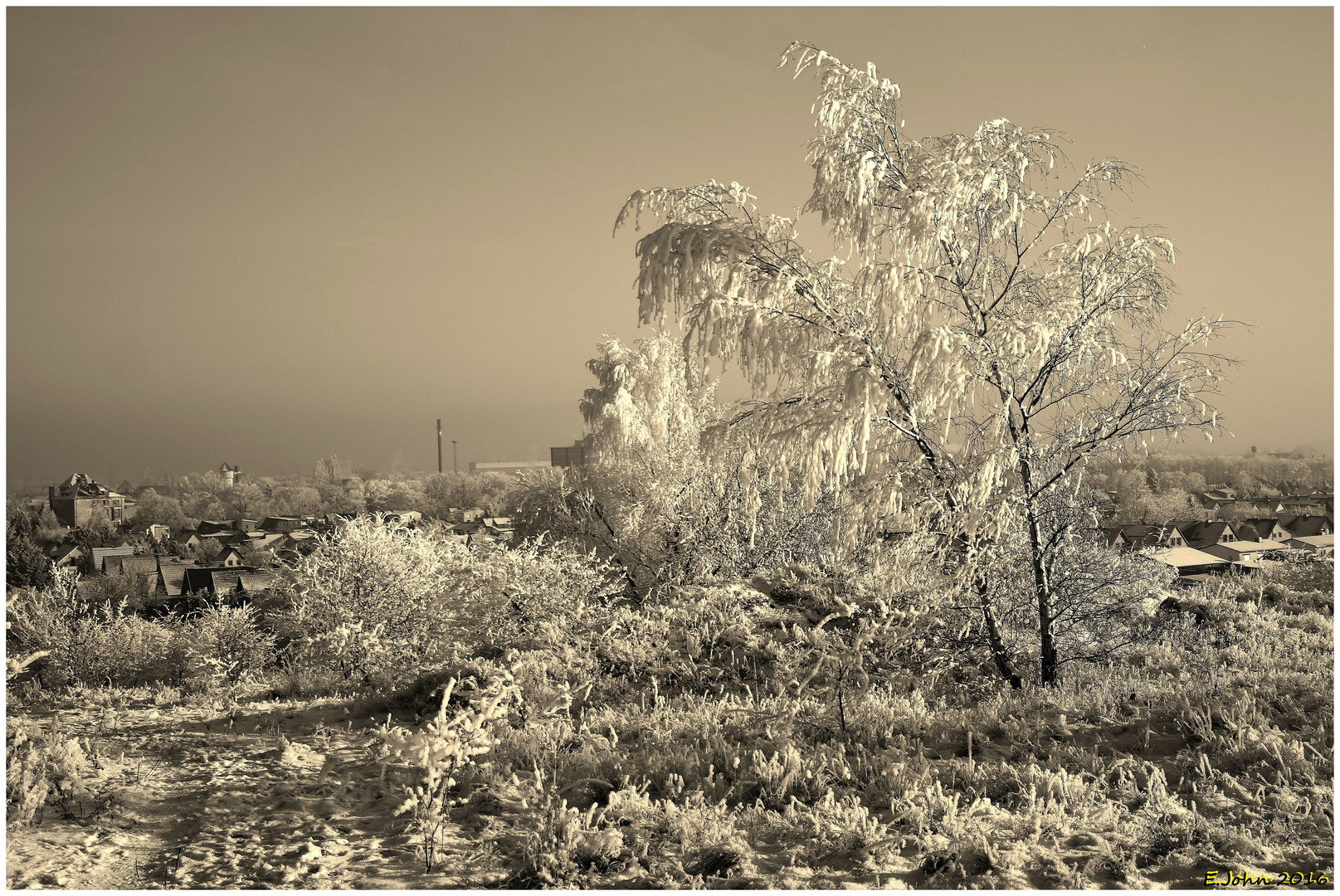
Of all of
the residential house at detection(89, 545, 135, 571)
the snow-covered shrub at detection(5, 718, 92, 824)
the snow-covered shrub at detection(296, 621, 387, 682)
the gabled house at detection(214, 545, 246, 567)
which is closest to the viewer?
the snow-covered shrub at detection(5, 718, 92, 824)

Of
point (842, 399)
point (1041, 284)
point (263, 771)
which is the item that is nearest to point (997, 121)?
point (1041, 284)

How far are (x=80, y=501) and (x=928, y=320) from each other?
61.3 metres

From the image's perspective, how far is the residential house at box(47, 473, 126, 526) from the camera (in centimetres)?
5003

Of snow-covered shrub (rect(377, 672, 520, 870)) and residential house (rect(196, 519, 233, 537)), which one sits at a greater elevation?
snow-covered shrub (rect(377, 672, 520, 870))

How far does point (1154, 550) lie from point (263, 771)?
9171mm

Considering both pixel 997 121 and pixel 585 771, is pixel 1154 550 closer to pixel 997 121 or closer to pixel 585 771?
pixel 997 121

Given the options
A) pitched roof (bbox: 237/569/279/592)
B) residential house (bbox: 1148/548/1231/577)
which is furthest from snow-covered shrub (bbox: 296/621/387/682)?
residential house (bbox: 1148/548/1231/577)

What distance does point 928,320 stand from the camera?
6.46m

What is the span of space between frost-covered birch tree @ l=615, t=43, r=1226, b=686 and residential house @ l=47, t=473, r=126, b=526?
54957 millimetres

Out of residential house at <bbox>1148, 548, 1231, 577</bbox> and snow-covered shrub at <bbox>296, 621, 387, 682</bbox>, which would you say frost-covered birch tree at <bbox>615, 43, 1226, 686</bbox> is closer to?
snow-covered shrub at <bbox>296, 621, 387, 682</bbox>

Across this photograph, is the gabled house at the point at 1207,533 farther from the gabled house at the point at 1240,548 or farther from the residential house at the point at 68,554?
the residential house at the point at 68,554

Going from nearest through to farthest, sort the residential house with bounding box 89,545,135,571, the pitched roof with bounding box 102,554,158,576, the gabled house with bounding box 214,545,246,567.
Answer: the pitched roof with bounding box 102,554,158,576, the residential house with bounding box 89,545,135,571, the gabled house with bounding box 214,545,246,567

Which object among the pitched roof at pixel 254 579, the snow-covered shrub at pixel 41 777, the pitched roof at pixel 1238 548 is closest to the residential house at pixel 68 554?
the pitched roof at pixel 254 579

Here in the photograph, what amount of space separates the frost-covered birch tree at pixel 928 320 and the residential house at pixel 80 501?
54957 mm
